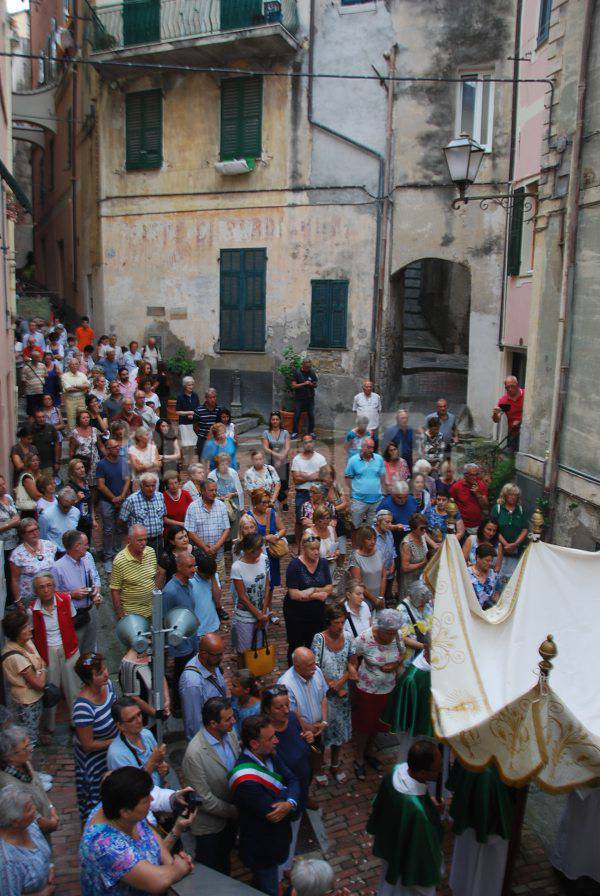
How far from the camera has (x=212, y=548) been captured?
8.62m

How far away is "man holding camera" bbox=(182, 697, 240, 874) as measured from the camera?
4.93 metres

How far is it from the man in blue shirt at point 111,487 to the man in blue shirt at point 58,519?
1.49 m

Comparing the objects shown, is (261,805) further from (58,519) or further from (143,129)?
(143,129)

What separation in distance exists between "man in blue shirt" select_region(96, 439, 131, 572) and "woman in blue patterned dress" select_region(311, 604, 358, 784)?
4.29m

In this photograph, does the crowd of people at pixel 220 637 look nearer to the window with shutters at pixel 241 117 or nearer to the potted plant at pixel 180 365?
the potted plant at pixel 180 365

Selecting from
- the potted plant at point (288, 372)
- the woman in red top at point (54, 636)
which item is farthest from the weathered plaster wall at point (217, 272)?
the woman in red top at point (54, 636)

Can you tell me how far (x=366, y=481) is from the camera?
33.2 ft

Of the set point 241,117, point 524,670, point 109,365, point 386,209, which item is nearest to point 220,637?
point 524,670

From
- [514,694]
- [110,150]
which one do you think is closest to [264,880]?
[514,694]

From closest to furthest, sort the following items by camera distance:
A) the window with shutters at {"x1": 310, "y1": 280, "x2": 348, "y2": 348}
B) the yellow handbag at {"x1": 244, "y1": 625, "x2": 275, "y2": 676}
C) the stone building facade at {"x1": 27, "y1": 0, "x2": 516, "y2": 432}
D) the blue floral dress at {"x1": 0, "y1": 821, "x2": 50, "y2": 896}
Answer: the blue floral dress at {"x1": 0, "y1": 821, "x2": 50, "y2": 896} → the yellow handbag at {"x1": 244, "y1": 625, "x2": 275, "y2": 676} → the stone building facade at {"x1": 27, "y1": 0, "x2": 516, "y2": 432} → the window with shutters at {"x1": 310, "y1": 280, "x2": 348, "y2": 348}

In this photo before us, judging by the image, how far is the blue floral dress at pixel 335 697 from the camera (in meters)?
6.43

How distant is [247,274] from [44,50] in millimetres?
15590

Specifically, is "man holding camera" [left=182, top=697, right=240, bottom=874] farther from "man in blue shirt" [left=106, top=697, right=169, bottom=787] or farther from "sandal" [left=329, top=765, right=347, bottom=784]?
"sandal" [left=329, top=765, right=347, bottom=784]

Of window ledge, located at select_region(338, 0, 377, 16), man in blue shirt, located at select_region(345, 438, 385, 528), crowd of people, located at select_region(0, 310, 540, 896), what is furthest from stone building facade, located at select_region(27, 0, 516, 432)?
man in blue shirt, located at select_region(345, 438, 385, 528)
